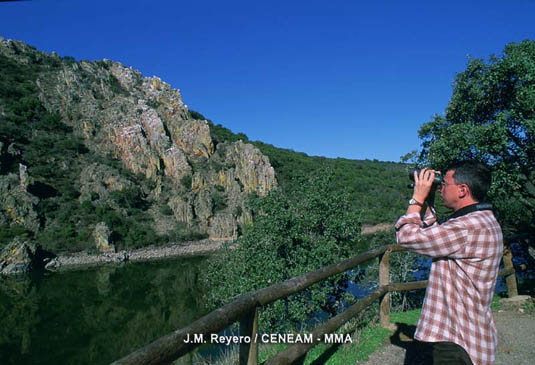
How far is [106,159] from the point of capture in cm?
6669

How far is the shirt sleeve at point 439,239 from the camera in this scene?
5.96ft

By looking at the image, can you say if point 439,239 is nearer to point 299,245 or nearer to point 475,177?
point 475,177

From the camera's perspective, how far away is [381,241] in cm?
2650

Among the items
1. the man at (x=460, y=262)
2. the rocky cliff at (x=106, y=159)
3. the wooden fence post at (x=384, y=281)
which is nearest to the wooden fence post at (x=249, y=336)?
the man at (x=460, y=262)

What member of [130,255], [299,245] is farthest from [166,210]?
[299,245]

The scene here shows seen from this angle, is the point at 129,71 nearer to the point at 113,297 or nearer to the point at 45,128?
the point at 45,128

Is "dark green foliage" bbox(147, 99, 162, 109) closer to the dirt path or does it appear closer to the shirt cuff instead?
the dirt path

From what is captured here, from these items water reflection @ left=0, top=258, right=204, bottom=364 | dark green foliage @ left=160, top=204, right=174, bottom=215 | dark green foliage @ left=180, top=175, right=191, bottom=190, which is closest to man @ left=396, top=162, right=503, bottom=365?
water reflection @ left=0, top=258, right=204, bottom=364

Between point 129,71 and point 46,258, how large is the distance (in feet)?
189

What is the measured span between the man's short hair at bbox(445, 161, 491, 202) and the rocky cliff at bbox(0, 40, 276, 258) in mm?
55022

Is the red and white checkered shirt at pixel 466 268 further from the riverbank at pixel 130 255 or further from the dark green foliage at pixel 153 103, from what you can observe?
the dark green foliage at pixel 153 103

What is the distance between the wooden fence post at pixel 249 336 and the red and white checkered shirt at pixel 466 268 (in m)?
1.08

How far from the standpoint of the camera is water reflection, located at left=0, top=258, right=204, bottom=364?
2536 cm

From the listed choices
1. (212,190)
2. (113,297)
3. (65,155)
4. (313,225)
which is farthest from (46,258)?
(313,225)
